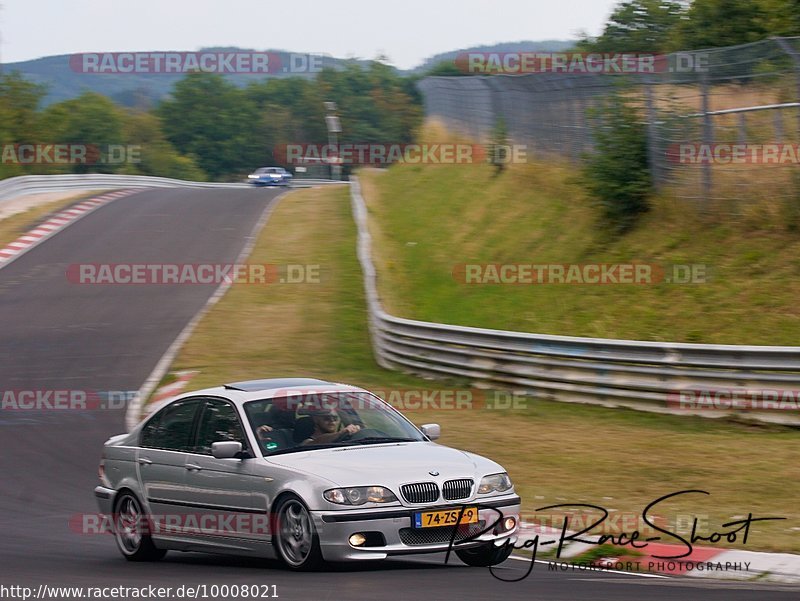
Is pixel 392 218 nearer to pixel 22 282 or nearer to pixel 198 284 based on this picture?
pixel 198 284

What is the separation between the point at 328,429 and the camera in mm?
8445

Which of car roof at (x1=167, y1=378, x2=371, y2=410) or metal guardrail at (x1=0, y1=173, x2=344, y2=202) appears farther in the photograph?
metal guardrail at (x1=0, y1=173, x2=344, y2=202)

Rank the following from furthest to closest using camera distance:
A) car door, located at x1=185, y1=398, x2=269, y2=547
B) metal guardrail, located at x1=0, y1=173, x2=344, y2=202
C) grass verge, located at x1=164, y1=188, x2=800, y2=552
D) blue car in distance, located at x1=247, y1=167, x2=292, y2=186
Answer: blue car in distance, located at x1=247, y1=167, x2=292, y2=186 → metal guardrail, located at x1=0, y1=173, x2=344, y2=202 → grass verge, located at x1=164, y1=188, x2=800, y2=552 → car door, located at x1=185, y1=398, x2=269, y2=547

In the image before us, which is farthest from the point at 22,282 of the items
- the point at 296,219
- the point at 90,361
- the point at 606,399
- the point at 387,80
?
the point at 387,80

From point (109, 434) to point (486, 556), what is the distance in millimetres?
8462

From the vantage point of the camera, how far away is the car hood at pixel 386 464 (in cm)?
760

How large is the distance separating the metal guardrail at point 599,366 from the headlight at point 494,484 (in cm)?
666

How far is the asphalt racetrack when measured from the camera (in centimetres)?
707

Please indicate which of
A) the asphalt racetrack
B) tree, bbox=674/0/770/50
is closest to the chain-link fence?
the asphalt racetrack

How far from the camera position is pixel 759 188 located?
1944 centimetres

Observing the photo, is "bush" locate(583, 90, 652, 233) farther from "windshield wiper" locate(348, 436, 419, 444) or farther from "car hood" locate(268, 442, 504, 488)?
"car hood" locate(268, 442, 504, 488)

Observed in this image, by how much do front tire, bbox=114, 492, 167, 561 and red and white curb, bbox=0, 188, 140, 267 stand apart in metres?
22.4

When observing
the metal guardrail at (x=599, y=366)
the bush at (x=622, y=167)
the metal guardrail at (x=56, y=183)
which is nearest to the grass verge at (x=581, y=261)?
the bush at (x=622, y=167)

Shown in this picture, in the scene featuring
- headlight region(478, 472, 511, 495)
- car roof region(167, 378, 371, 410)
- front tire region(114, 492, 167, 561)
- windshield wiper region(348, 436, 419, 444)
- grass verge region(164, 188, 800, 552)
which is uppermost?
car roof region(167, 378, 371, 410)
